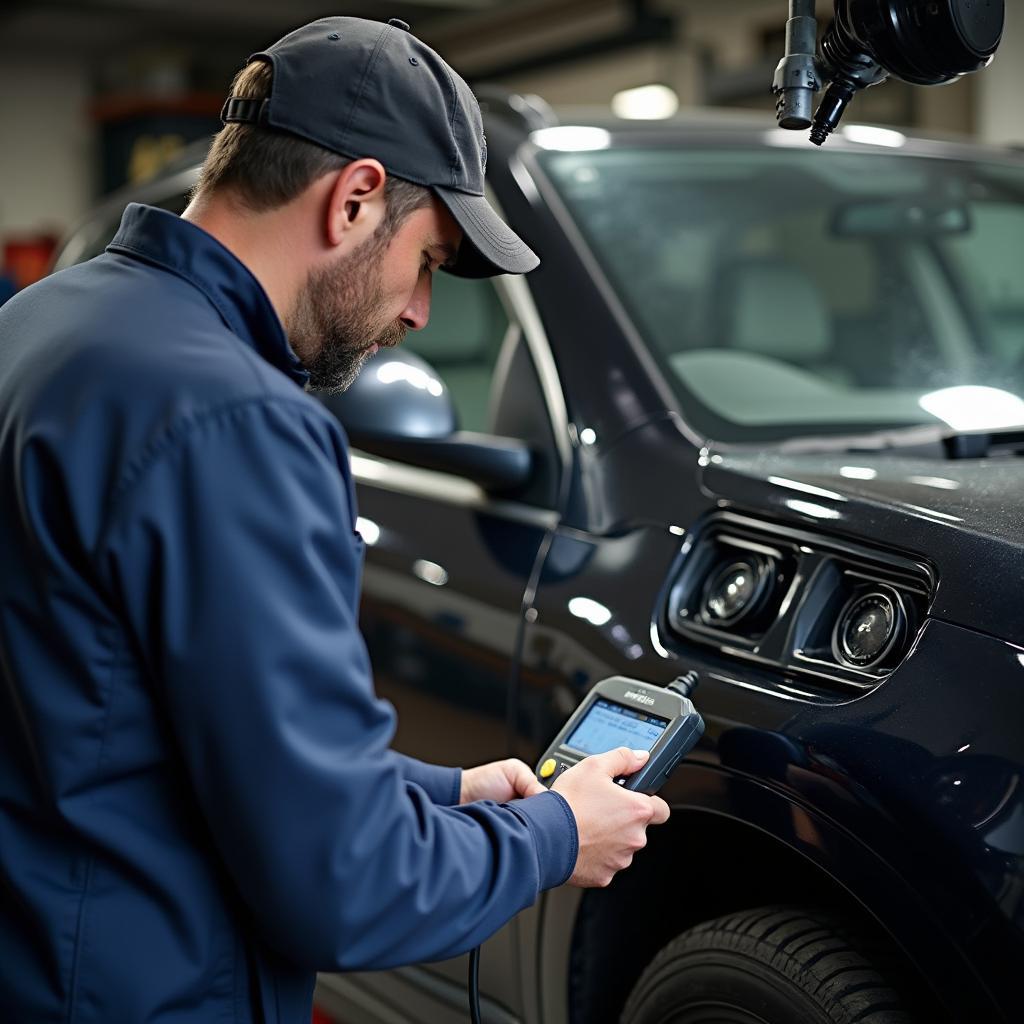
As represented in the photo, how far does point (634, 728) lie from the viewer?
4.83ft

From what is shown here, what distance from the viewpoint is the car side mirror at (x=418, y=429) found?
1971 mm

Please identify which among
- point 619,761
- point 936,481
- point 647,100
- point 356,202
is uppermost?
point 356,202

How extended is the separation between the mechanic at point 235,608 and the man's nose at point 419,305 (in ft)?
0.13

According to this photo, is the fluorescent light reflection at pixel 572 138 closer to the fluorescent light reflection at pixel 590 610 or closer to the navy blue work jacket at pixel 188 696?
the fluorescent light reflection at pixel 590 610

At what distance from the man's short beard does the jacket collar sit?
0.04 meters

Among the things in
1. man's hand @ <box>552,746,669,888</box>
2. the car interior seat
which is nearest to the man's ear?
man's hand @ <box>552,746,669,888</box>

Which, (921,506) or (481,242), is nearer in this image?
(481,242)

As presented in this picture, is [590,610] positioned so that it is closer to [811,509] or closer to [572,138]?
[811,509]

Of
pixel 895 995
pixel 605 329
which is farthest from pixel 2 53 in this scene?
pixel 895 995

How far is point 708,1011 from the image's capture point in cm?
155

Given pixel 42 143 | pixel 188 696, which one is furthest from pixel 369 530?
pixel 42 143

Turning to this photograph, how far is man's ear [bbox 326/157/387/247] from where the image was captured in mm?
1212

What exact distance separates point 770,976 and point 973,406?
1.07 m

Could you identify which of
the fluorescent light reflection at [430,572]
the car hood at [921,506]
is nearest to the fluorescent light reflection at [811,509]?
the car hood at [921,506]
